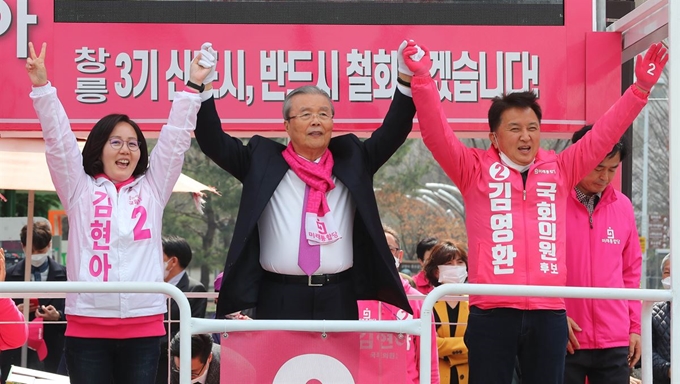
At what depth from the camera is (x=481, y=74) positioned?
247 inches

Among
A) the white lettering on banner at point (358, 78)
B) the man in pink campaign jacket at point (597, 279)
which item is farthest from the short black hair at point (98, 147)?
the man in pink campaign jacket at point (597, 279)

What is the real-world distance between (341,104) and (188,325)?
108 inches

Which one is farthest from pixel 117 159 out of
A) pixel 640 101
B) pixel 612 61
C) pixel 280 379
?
pixel 612 61

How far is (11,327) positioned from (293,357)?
1.77 metres

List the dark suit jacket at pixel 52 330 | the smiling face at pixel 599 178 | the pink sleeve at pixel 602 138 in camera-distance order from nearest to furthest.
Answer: the pink sleeve at pixel 602 138, the smiling face at pixel 599 178, the dark suit jacket at pixel 52 330

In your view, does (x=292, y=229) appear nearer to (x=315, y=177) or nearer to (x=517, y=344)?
(x=315, y=177)

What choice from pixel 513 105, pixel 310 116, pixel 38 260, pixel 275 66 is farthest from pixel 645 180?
pixel 310 116

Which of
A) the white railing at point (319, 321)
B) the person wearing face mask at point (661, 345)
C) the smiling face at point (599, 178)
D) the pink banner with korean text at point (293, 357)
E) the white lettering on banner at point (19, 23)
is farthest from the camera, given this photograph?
the person wearing face mask at point (661, 345)

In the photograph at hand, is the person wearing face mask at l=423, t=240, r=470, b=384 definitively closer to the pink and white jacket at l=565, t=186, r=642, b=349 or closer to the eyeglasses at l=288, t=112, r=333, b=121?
the pink and white jacket at l=565, t=186, r=642, b=349

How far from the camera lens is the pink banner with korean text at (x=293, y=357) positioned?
382 centimetres

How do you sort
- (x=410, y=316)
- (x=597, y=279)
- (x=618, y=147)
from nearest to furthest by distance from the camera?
(x=597, y=279) < (x=618, y=147) < (x=410, y=316)

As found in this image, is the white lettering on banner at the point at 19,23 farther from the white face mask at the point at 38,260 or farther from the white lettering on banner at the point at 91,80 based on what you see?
the white face mask at the point at 38,260

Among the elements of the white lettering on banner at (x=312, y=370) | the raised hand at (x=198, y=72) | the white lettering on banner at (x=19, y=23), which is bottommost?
the white lettering on banner at (x=312, y=370)

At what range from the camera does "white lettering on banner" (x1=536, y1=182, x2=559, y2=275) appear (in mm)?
4371
